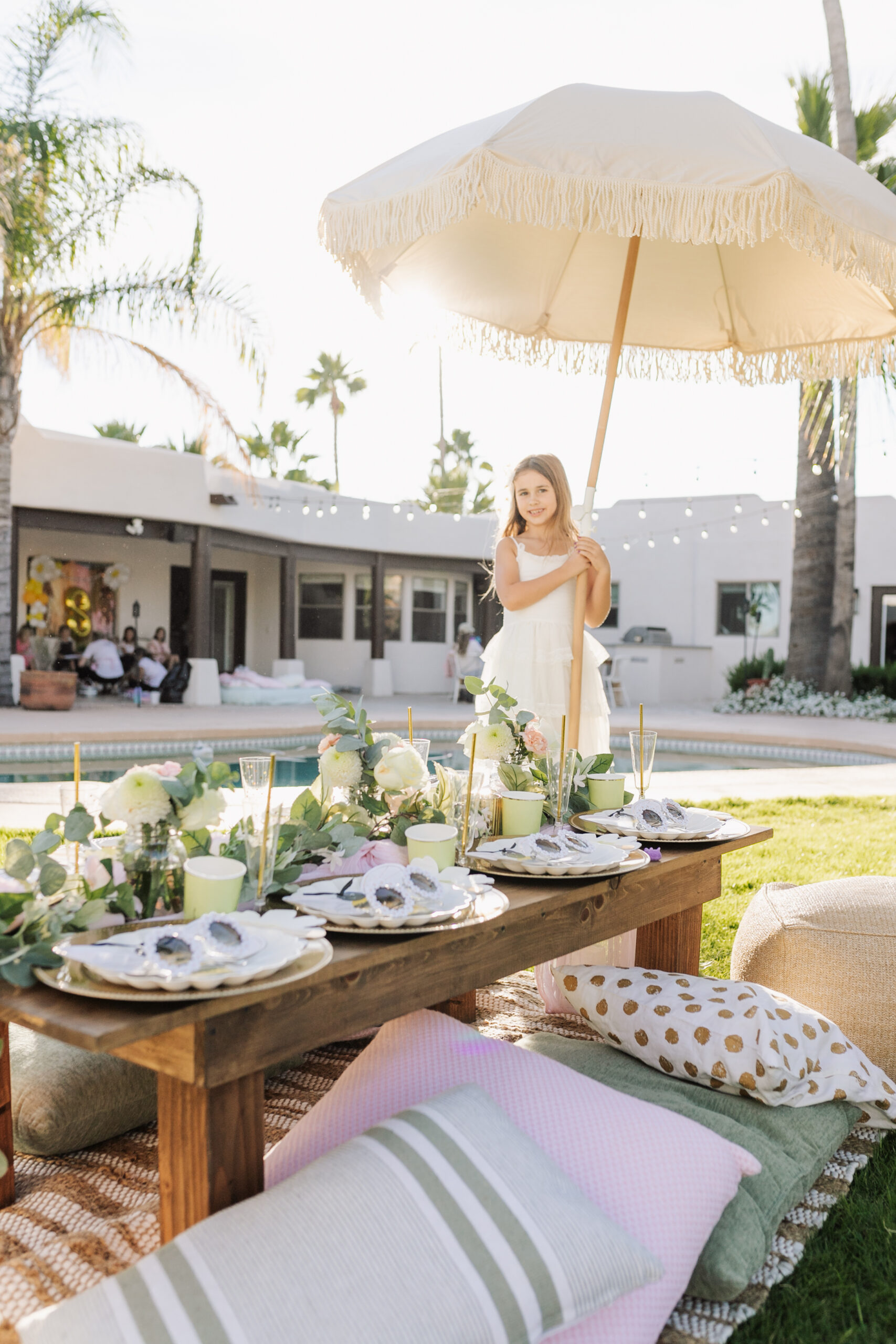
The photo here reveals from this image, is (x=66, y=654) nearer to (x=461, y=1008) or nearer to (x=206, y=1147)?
(x=461, y=1008)

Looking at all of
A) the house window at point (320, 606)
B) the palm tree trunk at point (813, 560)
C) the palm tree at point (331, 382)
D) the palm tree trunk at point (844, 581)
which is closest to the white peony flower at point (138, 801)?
the palm tree trunk at point (844, 581)

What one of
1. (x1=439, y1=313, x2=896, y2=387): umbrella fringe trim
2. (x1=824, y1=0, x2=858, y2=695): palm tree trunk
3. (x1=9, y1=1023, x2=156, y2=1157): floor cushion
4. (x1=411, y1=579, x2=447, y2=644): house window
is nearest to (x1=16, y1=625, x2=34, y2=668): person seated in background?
(x1=411, y1=579, x2=447, y2=644): house window

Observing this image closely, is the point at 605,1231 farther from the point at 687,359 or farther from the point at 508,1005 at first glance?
the point at 687,359

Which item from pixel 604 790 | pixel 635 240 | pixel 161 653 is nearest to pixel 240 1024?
pixel 604 790

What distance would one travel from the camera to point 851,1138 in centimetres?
226

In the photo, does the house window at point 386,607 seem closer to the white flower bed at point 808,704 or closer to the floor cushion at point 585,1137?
the white flower bed at point 808,704

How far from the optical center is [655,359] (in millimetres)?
3980

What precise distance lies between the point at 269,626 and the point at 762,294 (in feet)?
46.4

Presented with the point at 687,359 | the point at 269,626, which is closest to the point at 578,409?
the point at 687,359

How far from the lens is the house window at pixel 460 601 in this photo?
1822cm

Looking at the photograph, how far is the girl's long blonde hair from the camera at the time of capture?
3.39 meters

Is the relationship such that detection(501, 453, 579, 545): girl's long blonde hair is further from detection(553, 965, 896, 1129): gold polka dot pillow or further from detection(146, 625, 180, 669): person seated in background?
detection(146, 625, 180, 669): person seated in background

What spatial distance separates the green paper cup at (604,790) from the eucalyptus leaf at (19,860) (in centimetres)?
144

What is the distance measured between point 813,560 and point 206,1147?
41.8 feet
